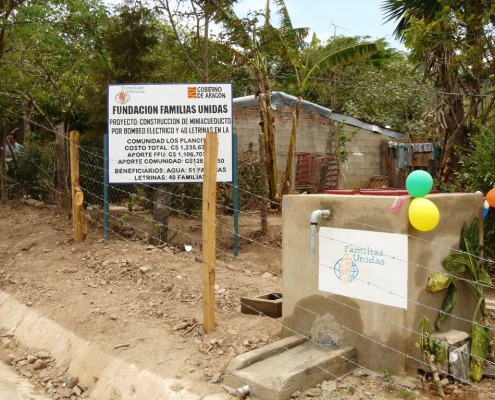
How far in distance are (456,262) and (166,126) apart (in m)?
4.87

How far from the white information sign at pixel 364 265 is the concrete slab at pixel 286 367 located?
50 cm

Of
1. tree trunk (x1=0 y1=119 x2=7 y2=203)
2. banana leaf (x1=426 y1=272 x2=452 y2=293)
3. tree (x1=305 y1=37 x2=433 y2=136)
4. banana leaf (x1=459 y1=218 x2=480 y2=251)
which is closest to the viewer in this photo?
banana leaf (x1=426 y1=272 x2=452 y2=293)

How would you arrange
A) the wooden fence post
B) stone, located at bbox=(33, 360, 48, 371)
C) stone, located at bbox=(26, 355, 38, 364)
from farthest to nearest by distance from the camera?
the wooden fence post → stone, located at bbox=(26, 355, 38, 364) → stone, located at bbox=(33, 360, 48, 371)

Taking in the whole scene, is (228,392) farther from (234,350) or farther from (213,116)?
(213,116)

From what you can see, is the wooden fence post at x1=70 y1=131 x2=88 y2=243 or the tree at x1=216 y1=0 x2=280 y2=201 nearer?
the wooden fence post at x1=70 y1=131 x2=88 y2=243

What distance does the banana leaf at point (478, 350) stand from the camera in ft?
15.0

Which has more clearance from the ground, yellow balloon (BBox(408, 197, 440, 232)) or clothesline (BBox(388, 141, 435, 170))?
clothesline (BBox(388, 141, 435, 170))

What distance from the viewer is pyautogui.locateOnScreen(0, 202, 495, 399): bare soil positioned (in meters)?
4.54

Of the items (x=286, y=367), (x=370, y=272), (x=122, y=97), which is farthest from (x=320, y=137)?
(x=286, y=367)

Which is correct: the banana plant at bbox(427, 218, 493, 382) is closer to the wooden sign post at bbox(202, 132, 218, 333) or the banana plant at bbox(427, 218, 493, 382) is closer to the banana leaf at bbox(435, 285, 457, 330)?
the banana leaf at bbox(435, 285, 457, 330)

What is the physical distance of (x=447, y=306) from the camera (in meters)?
4.63

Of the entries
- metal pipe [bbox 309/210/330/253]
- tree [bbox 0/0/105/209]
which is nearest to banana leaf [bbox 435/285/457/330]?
metal pipe [bbox 309/210/330/253]

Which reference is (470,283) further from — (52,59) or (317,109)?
(317,109)

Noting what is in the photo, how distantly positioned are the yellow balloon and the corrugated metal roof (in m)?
10.8
